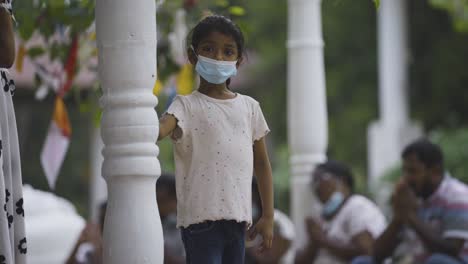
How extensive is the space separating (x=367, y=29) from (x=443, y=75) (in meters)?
2.99

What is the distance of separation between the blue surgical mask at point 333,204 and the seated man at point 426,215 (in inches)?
29.3

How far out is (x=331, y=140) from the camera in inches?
876

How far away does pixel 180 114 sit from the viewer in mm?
4617

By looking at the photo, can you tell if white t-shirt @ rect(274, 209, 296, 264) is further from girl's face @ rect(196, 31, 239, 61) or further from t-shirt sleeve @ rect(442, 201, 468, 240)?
girl's face @ rect(196, 31, 239, 61)

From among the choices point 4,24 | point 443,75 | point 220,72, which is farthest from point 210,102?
point 443,75

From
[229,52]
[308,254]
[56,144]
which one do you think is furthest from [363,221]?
[229,52]

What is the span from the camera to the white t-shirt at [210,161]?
4594 mm

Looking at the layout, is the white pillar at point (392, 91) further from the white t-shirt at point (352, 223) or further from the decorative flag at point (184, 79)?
the white t-shirt at point (352, 223)

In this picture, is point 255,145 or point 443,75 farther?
point 443,75

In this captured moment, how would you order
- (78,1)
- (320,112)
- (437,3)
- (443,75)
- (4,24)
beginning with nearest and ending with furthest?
(4,24)
(78,1)
(320,112)
(437,3)
(443,75)

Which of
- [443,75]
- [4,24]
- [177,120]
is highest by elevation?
[4,24]

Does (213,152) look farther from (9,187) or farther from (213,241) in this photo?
(9,187)

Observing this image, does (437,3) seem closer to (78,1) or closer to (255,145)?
(78,1)

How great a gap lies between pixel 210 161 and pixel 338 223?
3745 mm
